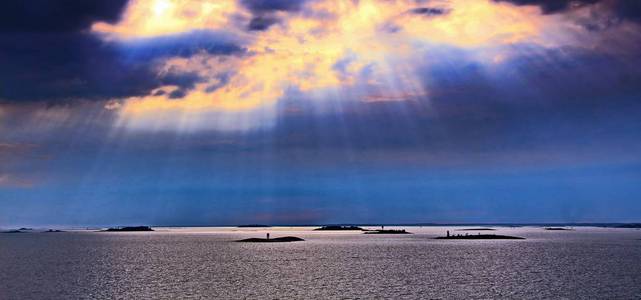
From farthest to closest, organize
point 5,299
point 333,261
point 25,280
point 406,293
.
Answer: point 333,261 < point 25,280 < point 406,293 < point 5,299

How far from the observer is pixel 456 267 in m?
93.6

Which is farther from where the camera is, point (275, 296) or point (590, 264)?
point (590, 264)

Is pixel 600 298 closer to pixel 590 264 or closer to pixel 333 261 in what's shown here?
pixel 590 264

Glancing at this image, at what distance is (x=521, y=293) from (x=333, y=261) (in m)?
47.1

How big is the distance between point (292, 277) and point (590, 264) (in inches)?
1923

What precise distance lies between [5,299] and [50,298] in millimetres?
3767

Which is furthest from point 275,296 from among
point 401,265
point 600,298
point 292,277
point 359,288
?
point 401,265

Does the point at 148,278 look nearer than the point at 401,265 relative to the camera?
Yes

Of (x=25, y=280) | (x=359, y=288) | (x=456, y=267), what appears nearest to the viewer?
(x=359, y=288)

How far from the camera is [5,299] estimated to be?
192 ft

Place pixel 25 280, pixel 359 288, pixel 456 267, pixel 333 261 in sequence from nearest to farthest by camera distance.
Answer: pixel 359 288 → pixel 25 280 → pixel 456 267 → pixel 333 261

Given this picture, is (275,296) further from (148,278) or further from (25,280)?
(25,280)

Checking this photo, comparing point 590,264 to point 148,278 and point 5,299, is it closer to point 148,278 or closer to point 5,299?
point 148,278

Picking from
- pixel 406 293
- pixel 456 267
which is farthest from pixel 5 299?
pixel 456 267
